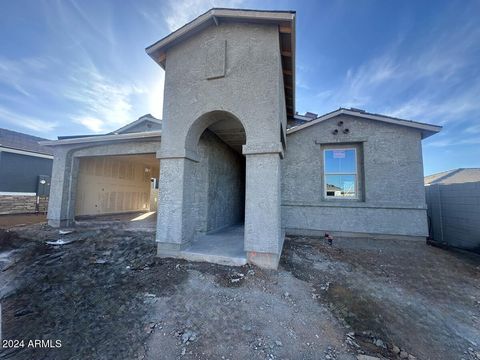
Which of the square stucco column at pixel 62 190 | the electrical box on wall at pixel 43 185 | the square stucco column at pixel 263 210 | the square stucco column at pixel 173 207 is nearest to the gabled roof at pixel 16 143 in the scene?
the electrical box on wall at pixel 43 185

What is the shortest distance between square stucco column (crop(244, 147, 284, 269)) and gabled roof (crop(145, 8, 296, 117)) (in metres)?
2.98

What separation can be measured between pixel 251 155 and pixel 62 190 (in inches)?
344

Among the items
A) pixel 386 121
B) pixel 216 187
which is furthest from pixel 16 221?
pixel 386 121

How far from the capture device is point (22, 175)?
11.6m

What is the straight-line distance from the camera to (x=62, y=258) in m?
4.46

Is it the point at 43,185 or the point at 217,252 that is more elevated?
the point at 43,185

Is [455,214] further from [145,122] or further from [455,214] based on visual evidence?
[145,122]

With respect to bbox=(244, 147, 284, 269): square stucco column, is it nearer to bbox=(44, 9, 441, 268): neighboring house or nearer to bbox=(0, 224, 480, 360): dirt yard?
bbox=(44, 9, 441, 268): neighboring house

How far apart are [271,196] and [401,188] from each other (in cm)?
534

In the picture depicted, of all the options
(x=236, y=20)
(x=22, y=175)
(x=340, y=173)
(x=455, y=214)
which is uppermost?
(x=236, y=20)

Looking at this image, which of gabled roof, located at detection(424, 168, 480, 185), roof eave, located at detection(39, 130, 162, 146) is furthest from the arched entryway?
gabled roof, located at detection(424, 168, 480, 185)

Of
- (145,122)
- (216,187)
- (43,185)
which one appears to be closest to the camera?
(216,187)

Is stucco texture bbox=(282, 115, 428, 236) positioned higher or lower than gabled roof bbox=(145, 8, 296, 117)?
lower

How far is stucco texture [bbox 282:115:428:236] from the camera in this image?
19.6 ft
